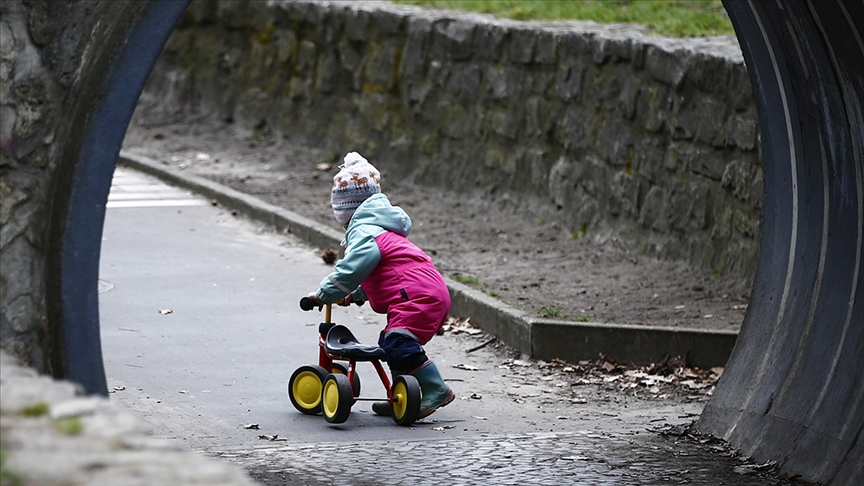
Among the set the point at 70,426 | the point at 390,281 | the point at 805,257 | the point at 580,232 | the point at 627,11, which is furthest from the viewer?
the point at 627,11

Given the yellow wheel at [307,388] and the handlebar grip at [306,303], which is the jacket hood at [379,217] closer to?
the handlebar grip at [306,303]

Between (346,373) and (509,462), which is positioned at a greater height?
(346,373)

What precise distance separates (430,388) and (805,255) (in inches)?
75.6

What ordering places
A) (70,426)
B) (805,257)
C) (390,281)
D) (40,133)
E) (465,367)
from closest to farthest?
(70,426)
(40,133)
(805,257)
(390,281)
(465,367)

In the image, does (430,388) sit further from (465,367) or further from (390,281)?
(465,367)

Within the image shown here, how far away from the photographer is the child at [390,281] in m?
6.03

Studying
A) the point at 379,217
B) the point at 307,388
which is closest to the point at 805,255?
the point at 379,217

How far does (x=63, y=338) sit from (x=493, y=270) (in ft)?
19.2

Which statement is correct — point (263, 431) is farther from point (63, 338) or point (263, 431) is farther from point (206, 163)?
point (206, 163)

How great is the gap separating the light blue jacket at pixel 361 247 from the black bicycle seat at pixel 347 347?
20 centimetres

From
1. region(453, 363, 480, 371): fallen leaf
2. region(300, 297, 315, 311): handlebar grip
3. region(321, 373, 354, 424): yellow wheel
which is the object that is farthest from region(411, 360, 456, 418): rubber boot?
region(453, 363, 480, 371): fallen leaf

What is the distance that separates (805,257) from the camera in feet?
18.8

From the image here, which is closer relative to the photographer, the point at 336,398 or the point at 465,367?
the point at 336,398

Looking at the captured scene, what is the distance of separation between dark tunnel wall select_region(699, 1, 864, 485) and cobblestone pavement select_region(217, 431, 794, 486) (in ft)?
0.88
